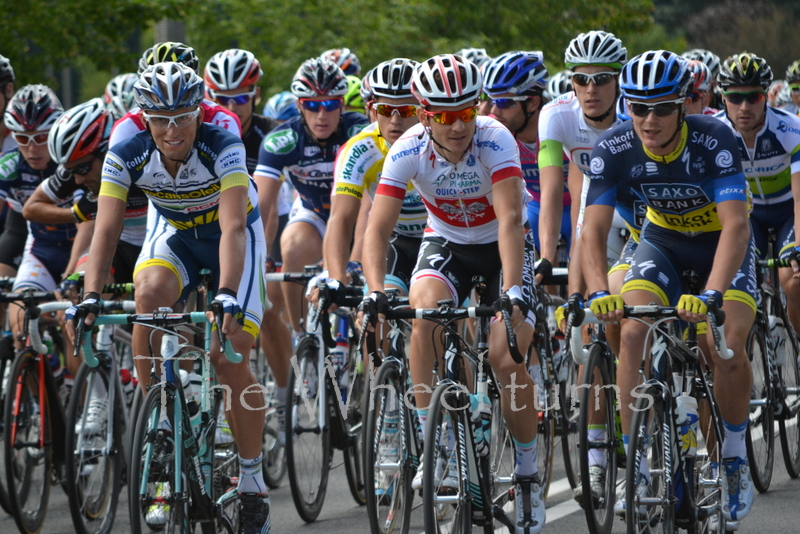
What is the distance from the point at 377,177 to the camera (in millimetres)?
6543

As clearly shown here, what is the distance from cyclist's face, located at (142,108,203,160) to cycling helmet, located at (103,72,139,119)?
3598 millimetres

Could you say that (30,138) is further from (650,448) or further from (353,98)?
(650,448)

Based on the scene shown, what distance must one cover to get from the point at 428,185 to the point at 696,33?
47696mm

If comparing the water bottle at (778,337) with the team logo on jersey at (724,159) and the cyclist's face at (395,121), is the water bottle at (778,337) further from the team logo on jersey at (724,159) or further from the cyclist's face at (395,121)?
the cyclist's face at (395,121)

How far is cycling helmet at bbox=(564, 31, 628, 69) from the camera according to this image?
7266 mm

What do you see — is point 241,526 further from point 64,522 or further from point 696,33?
point 696,33

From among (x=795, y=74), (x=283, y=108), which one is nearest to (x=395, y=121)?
(x=283, y=108)

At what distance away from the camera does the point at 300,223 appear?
27.1ft

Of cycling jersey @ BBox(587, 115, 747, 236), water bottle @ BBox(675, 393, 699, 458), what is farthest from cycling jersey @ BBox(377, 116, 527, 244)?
water bottle @ BBox(675, 393, 699, 458)

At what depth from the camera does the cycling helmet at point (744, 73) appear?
7367 mm

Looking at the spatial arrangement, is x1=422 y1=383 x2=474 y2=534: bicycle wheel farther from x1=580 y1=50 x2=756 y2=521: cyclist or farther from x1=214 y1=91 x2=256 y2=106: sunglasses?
x1=214 y1=91 x2=256 y2=106: sunglasses

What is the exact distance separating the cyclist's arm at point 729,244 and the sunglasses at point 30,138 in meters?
4.40

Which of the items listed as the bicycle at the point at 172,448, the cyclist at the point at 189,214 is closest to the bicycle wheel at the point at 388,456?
the cyclist at the point at 189,214

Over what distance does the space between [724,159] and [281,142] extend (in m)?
3.53
